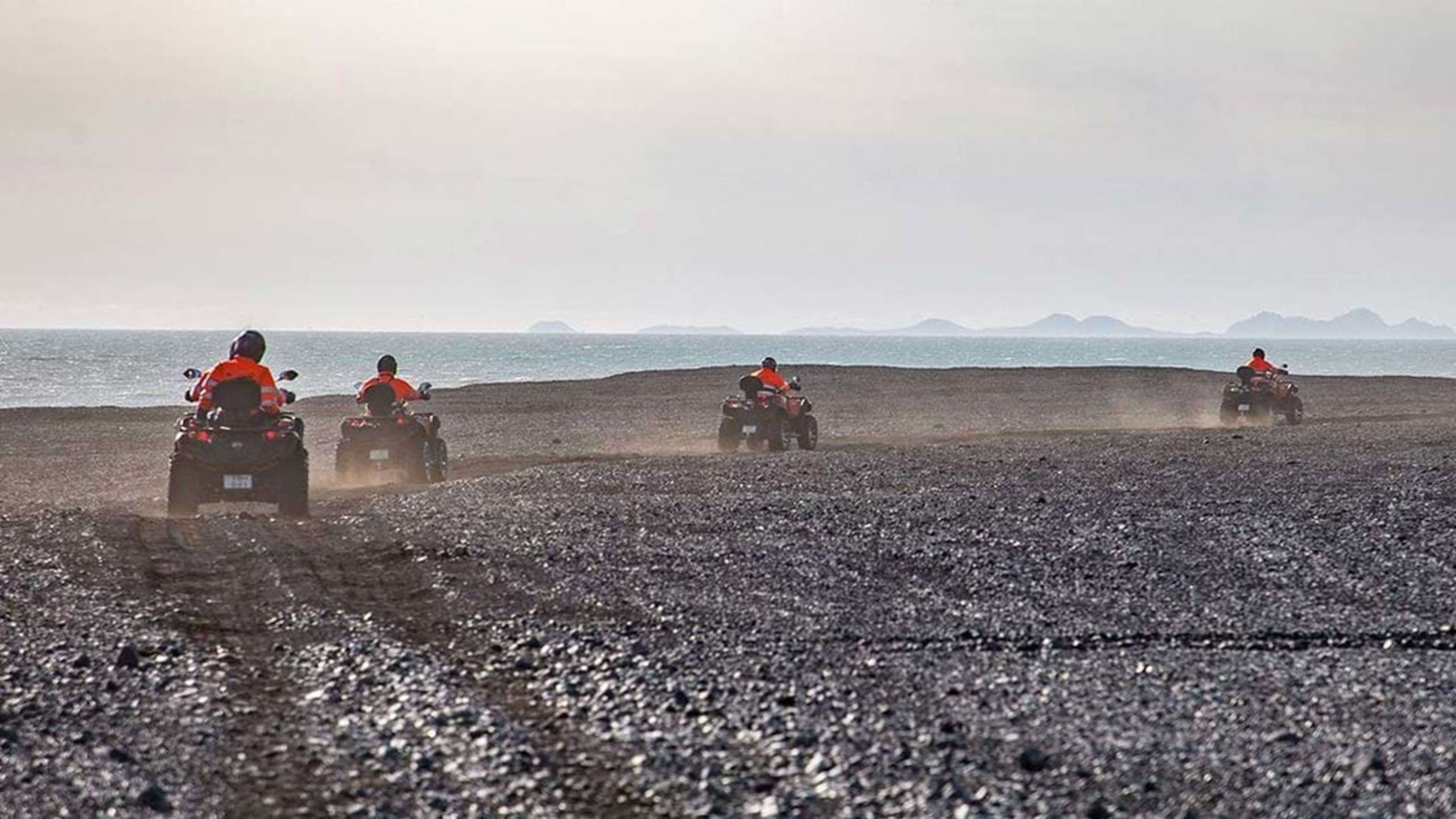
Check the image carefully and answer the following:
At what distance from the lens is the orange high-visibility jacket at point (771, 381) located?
3322cm

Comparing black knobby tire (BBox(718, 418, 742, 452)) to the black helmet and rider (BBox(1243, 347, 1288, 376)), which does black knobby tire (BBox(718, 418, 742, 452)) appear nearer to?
the black helmet

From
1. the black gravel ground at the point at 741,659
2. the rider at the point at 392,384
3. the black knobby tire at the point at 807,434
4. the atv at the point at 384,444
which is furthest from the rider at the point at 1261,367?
the atv at the point at 384,444

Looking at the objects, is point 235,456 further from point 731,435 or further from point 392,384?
point 731,435

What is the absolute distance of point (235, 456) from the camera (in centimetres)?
2058

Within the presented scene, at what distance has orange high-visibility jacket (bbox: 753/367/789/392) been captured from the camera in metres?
33.2

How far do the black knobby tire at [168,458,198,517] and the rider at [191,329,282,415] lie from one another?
0.73 metres

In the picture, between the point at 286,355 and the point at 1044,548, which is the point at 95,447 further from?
the point at 286,355

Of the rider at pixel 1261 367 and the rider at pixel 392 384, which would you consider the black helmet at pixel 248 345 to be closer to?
the rider at pixel 392 384

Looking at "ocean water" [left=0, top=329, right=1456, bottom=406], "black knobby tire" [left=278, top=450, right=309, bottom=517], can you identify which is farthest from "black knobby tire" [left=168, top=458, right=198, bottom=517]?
"ocean water" [left=0, top=329, right=1456, bottom=406]

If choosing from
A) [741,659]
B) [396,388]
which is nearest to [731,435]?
[396,388]

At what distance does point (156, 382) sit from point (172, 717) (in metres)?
90.1

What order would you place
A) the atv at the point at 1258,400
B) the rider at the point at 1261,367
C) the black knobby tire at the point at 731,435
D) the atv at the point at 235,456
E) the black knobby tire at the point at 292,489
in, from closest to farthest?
1. the black knobby tire at the point at 292,489
2. the atv at the point at 235,456
3. the black knobby tire at the point at 731,435
4. the atv at the point at 1258,400
5. the rider at the point at 1261,367

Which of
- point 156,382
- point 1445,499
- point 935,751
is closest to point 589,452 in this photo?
point 1445,499

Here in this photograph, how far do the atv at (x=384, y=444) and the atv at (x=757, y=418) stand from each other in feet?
26.0
